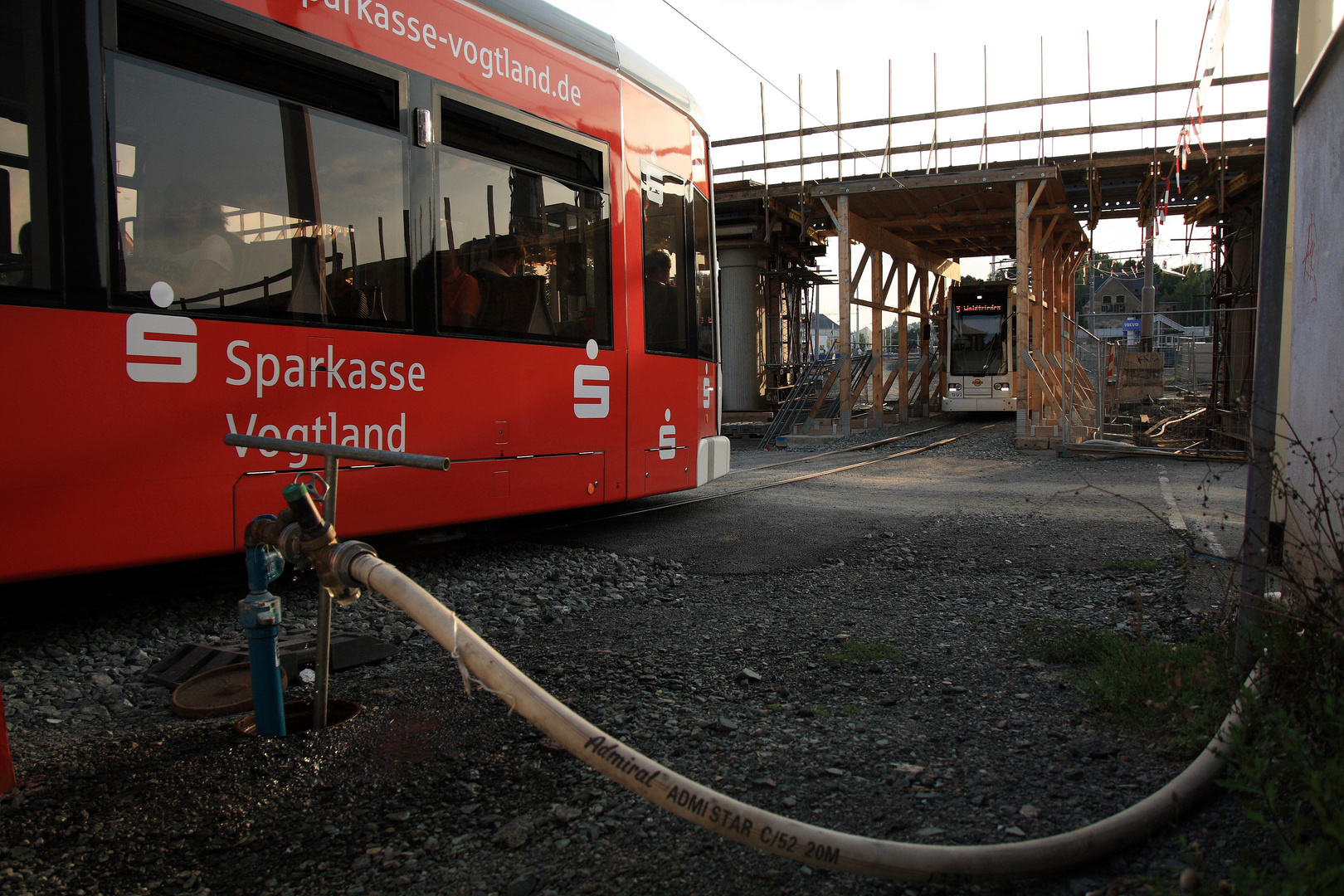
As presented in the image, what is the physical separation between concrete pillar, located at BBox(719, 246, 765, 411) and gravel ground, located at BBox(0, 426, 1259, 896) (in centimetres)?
1732

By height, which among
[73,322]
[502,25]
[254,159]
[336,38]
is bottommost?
[73,322]

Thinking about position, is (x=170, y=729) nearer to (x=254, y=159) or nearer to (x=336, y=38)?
(x=254, y=159)

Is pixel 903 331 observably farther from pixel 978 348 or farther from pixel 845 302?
pixel 845 302

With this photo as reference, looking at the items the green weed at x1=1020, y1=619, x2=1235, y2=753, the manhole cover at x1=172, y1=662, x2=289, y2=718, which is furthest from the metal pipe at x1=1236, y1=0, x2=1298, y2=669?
the manhole cover at x1=172, y1=662, x2=289, y2=718

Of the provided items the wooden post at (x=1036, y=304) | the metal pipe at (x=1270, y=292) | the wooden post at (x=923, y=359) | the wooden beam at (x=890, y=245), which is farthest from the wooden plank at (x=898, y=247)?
the metal pipe at (x=1270, y=292)

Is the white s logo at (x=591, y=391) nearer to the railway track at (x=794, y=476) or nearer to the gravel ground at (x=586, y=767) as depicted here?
the railway track at (x=794, y=476)

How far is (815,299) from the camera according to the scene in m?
35.4

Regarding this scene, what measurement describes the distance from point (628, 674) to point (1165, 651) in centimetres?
215

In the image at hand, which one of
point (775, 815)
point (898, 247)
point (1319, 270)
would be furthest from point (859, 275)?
point (775, 815)

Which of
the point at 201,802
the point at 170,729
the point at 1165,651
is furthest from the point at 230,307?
the point at 1165,651

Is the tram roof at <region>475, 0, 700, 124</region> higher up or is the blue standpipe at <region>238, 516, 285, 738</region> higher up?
the tram roof at <region>475, 0, 700, 124</region>

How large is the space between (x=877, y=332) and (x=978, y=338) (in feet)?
21.8

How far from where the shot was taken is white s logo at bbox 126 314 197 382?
3.97 metres

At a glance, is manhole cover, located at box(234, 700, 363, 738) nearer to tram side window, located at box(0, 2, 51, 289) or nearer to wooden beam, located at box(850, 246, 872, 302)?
tram side window, located at box(0, 2, 51, 289)
